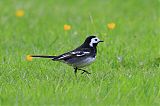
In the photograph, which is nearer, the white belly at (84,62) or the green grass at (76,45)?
the green grass at (76,45)

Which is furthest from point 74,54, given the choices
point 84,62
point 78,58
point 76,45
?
point 76,45

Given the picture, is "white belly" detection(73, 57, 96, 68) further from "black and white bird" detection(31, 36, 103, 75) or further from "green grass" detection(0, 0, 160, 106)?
"green grass" detection(0, 0, 160, 106)

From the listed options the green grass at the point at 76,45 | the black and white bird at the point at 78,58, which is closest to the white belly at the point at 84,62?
the black and white bird at the point at 78,58

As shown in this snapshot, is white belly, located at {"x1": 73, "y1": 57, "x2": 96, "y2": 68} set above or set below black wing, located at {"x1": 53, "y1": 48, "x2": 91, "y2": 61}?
below

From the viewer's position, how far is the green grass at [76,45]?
7.37 m

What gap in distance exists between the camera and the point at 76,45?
10898 mm

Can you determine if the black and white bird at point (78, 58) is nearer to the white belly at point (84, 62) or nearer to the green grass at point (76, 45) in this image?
the white belly at point (84, 62)

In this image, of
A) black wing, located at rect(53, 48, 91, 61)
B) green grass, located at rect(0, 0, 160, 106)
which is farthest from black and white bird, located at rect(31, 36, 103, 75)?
green grass, located at rect(0, 0, 160, 106)

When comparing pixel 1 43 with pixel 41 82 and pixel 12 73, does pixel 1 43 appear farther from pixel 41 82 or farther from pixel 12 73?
pixel 41 82

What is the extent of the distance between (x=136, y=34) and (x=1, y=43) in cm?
246

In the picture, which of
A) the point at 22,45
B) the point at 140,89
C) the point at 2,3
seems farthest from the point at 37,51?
the point at 2,3

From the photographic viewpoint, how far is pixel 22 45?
1105 cm

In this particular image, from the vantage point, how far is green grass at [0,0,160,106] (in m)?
7.37

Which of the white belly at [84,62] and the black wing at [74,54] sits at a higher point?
the black wing at [74,54]
